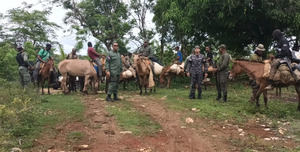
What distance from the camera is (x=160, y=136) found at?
6.54m

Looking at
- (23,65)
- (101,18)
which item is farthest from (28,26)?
(23,65)

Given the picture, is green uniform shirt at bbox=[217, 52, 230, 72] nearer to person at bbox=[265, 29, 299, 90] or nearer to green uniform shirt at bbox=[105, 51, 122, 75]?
person at bbox=[265, 29, 299, 90]

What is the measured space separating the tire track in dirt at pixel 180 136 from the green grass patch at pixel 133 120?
0.25 meters

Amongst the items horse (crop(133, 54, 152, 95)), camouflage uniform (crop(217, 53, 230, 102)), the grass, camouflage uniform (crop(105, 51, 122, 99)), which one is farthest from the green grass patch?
camouflage uniform (crop(217, 53, 230, 102))

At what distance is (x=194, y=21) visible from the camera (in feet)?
55.9

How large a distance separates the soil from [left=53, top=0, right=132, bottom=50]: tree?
17428 mm

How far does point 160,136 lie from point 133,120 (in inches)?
58.2

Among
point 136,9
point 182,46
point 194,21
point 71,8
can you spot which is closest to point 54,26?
point 71,8

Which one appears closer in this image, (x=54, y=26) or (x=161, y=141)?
(x=161, y=141)

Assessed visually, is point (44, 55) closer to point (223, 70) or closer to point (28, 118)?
point (28, 118)

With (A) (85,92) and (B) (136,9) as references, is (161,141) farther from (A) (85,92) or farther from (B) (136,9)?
(B) (136,9)

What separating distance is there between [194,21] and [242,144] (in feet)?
39.2

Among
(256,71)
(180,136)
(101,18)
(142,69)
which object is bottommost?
(180,136)

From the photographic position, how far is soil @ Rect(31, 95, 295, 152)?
5.72 m
